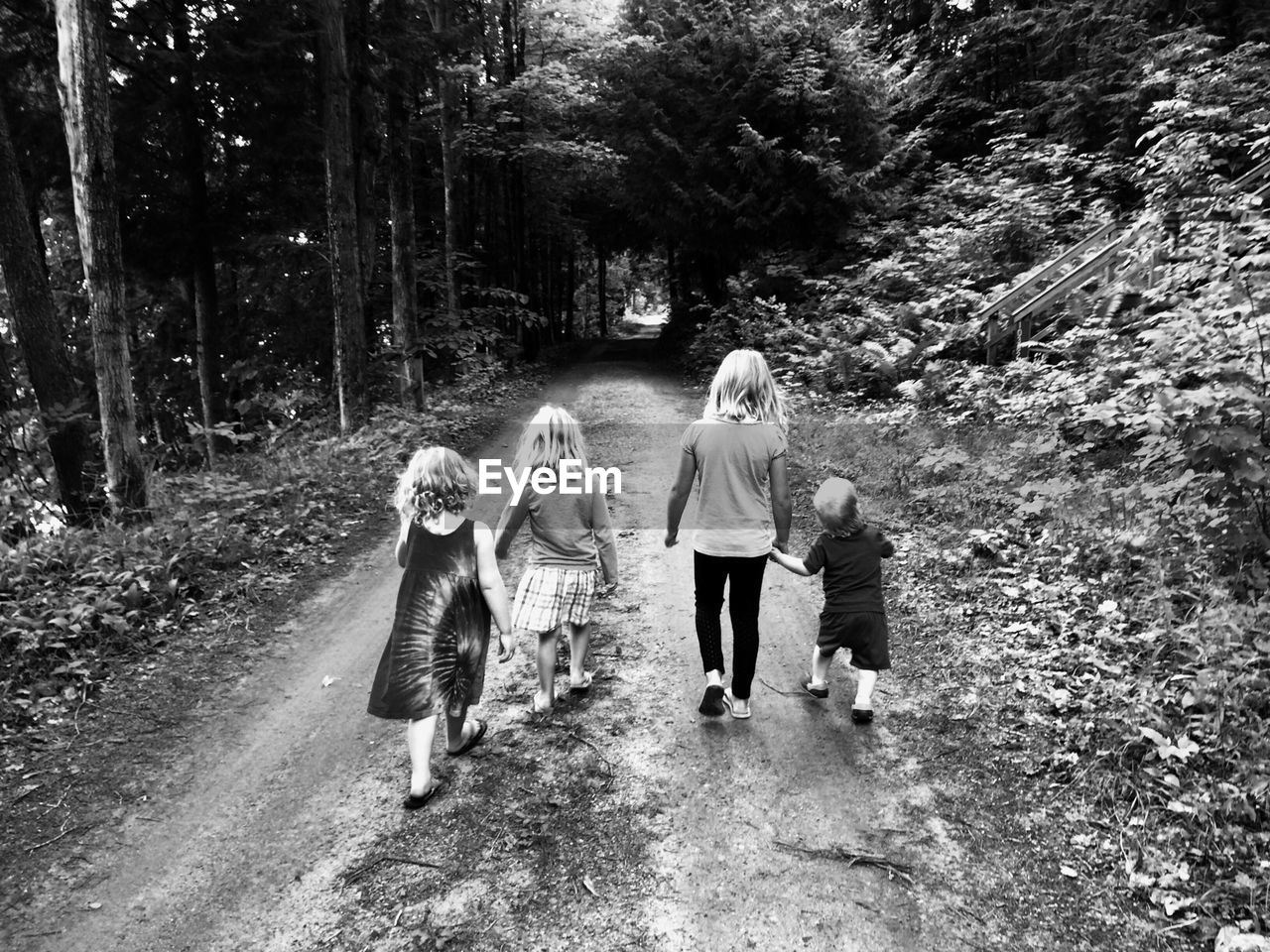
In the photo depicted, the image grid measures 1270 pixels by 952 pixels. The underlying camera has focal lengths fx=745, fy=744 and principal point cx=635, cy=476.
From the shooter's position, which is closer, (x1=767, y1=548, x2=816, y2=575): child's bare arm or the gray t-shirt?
the gray t-shirt

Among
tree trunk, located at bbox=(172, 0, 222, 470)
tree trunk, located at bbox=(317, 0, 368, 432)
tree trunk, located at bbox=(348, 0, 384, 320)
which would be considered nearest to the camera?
tree trunk, located at bbox=(317, 0, 368, 432)

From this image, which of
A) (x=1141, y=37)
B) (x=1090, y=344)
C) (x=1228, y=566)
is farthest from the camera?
(x=1141, y=37)

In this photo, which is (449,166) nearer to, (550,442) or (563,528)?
(550,442)

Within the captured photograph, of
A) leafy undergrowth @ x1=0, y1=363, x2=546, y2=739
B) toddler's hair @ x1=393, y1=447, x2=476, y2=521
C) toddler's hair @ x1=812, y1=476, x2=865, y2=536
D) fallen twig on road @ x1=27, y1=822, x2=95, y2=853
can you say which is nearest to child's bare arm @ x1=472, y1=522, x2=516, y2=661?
toddler's hair @ x1=393, y1=447, x2=476, y2=521

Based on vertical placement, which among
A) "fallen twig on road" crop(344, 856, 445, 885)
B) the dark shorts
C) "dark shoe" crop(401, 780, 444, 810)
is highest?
the dark shorts

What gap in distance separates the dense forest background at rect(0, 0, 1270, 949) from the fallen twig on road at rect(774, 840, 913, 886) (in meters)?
0.88

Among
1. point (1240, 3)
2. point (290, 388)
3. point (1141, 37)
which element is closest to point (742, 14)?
point (1141, 37)

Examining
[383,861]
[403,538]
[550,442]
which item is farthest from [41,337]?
[383,861]

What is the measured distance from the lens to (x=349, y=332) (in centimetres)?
1177

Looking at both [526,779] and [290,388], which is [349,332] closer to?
[290,388]

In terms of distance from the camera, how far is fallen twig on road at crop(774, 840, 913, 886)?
3.22 metres

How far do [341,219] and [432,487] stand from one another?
919cm

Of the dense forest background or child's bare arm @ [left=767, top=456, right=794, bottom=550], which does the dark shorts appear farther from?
the dense forest background

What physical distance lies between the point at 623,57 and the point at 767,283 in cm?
675
